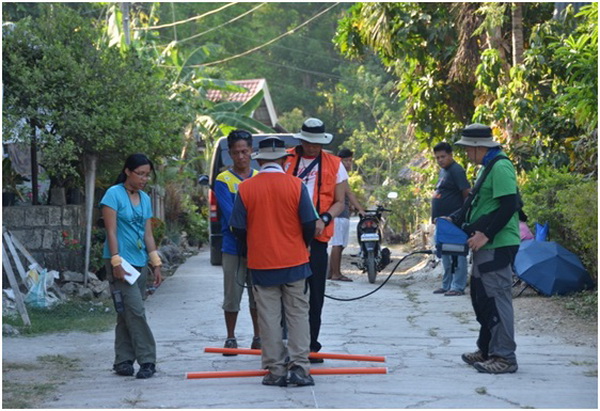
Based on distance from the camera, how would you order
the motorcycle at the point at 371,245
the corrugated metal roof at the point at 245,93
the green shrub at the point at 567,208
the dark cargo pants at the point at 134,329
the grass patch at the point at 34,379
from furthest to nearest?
the corrugated metal roof at the point at 245,93, the motorcycle at the point at 371,245, the green shrub at the point at 567,208, the dark cargo pants at the point at 134,329, the grass patch at the point at 34,379

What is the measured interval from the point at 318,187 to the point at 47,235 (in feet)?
21.1

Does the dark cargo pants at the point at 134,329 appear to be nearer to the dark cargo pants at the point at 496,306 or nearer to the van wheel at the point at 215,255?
the dark cargo pants at the point at 496,306

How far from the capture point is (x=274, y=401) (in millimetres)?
6648

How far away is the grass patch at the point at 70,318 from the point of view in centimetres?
1056

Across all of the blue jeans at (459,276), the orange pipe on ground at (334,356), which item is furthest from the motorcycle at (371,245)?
the orange pipe on ground at (334,356)

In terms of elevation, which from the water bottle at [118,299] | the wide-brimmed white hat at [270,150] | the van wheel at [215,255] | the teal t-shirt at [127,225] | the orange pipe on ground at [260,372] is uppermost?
the wide-brimmed white hat at [270,150]

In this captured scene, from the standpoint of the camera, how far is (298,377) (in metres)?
7.14

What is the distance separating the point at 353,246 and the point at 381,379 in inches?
692

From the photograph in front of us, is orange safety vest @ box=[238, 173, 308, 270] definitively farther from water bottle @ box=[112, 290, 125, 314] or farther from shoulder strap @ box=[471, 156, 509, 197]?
shoulder strap @ box=[471, 156, 509, 197]

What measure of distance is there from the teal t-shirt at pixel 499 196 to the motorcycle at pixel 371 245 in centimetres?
720

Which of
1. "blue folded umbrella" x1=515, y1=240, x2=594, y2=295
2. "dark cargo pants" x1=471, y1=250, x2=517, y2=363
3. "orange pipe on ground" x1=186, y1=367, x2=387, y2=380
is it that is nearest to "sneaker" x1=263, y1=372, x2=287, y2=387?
"orange pipe on ground" x1=186, y1=367, x2=387, y2=380

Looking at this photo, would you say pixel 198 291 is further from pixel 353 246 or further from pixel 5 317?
pixel 353 246

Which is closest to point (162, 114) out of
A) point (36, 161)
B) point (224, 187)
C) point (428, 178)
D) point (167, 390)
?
point (36, 161)

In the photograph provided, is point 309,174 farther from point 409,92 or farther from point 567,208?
point 409,92
